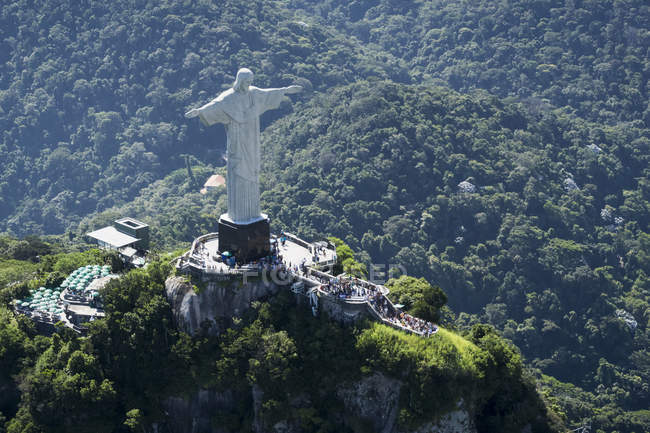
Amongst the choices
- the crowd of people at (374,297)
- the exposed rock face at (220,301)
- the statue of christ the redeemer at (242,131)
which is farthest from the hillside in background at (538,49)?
the exposed rock face at (220,301)

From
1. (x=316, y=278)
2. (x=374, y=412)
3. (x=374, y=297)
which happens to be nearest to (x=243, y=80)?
(x=316, y=278)

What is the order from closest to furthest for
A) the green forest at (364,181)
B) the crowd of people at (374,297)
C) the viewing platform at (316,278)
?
the viewing platform at (316,278), the crowd of people at (374,297), the green forest at (364,181)

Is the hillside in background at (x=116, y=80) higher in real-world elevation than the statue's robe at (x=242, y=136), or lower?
lower

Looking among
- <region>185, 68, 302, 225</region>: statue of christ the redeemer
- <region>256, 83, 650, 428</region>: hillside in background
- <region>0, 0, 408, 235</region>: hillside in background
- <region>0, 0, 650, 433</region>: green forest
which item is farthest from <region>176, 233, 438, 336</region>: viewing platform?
<region>0, 0, 408, 235</region>: hillside in background

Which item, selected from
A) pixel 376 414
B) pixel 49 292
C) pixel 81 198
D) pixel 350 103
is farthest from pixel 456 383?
pixel 81 198

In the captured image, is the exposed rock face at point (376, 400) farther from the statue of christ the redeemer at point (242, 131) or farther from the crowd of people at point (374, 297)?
the statue of christ the redeemer at point (242, 131)

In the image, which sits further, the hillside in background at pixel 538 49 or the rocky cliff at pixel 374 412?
the hillside in background at pixel 538 49

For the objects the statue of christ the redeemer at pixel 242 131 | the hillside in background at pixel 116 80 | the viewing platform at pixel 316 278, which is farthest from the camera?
the hillside in background at pixel 116 80

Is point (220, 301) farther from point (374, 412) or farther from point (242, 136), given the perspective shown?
point (374, 412)
